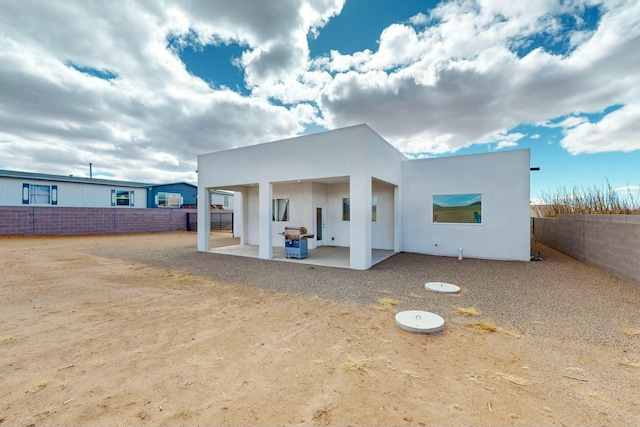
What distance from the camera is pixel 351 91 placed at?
10.9m

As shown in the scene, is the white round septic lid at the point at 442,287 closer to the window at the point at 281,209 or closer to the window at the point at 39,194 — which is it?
the window at the point at 281,209

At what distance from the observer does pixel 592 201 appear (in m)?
9.43

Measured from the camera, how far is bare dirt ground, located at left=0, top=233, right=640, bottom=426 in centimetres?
202

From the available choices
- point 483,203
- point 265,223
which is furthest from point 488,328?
point 265,223

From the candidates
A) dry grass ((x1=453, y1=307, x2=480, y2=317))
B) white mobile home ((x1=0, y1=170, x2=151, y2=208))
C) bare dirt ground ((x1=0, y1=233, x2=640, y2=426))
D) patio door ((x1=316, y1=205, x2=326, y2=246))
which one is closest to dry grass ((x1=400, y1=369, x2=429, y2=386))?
bare dirt ground ((x1=0, y1=233, x2=640, y2=426))

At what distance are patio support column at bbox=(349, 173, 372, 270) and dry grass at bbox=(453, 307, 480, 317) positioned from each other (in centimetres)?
312

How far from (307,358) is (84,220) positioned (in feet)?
71.2

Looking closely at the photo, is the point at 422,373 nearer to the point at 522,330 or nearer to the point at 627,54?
the point at 522,330

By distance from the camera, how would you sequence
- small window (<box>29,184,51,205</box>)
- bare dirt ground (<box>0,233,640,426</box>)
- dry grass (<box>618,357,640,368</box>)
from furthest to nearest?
1. small window (<box>29,184,51,205</box>)
2. dry grass (<box>618,357,640,368</box>)
3. bare dirt ground (<box>0,233,640,426</box>)

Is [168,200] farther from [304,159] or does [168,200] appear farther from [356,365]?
[356,365]

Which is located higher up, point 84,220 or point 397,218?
point 397,218

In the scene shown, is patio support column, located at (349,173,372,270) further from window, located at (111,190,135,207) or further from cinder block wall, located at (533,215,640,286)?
window, located at (111,190,135,207)

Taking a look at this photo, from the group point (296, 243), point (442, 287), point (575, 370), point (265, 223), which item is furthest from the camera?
point (265, 223)

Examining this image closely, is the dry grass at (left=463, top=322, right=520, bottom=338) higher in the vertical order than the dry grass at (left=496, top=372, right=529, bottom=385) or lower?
lower
